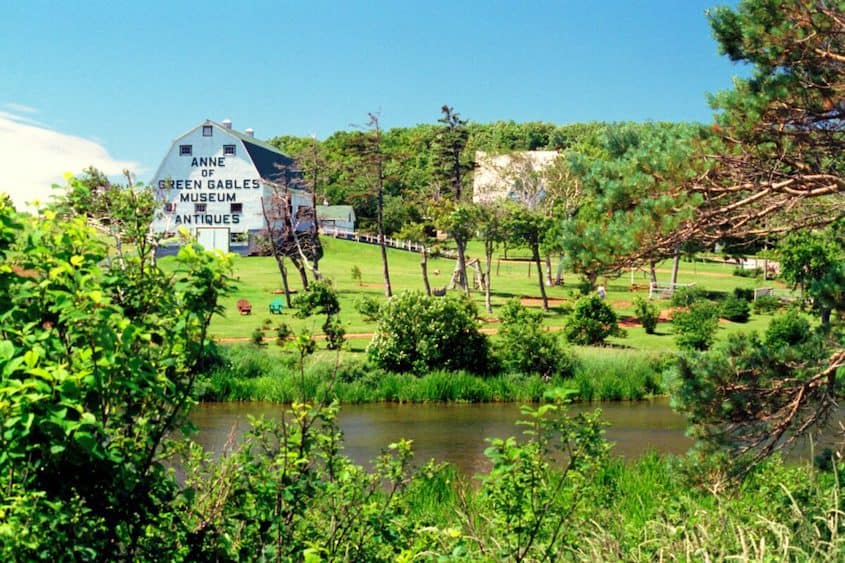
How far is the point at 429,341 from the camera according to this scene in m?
23.3

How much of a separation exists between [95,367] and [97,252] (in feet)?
2.57

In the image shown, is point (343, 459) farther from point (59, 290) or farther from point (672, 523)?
point (672, 523)

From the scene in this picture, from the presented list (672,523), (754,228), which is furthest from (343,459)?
(754,228)

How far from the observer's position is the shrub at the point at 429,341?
76.8 ft

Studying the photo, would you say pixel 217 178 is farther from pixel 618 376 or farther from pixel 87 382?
pixel 87 382

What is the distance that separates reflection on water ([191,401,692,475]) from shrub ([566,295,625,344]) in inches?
227

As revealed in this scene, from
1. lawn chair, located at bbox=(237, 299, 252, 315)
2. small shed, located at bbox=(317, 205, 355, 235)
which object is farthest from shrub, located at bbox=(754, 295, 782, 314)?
small shed, located at bbox=(317, 205, 355, 235)

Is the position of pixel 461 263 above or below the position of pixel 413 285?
above

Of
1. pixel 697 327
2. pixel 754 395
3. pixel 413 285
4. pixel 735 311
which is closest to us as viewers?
pixel 754 395

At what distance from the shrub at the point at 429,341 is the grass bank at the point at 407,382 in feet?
1.91

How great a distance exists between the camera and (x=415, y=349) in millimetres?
23609

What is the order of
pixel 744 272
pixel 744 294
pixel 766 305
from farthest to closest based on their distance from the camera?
pixel 744 272 → pixel 744 294 → pixel 766 305

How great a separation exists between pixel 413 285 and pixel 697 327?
21478 millimetres

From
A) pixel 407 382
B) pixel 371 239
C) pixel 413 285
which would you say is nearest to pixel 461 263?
pixel 413 285
